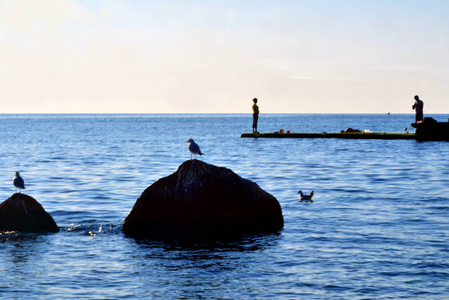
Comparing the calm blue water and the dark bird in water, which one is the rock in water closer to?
the calm blue water

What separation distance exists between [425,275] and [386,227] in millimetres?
5309

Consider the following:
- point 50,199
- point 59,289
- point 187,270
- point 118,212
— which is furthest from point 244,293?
point 50,199

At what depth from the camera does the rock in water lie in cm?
1736

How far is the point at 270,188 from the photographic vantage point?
93.8 ft

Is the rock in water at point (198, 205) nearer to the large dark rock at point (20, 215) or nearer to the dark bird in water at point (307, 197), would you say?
the large dark rock at point (20, 215)

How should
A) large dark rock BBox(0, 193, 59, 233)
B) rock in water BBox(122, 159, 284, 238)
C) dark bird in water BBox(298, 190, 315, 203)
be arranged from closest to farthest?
rock in water BBox(122, 159, 284, 238) → large dark rock BBox(0, 193, 59, 233) → dark bird in water BBox(298, 190, 315, 203)

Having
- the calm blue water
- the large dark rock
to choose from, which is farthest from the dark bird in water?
the large dark rock

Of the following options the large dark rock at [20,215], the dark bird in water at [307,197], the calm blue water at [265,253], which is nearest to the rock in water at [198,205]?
the calm blue water at [265,253]

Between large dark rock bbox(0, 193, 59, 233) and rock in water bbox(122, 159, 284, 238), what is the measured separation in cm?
275

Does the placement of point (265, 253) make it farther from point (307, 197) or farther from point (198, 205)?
point (307, 197)

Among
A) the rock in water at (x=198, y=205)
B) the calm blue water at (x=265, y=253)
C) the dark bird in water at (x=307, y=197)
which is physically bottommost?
the calm blue water at (x=265, y=253)

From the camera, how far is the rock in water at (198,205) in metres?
17.4

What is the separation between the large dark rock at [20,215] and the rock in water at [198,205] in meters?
2.75

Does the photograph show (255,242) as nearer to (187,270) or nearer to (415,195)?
(187,270)
